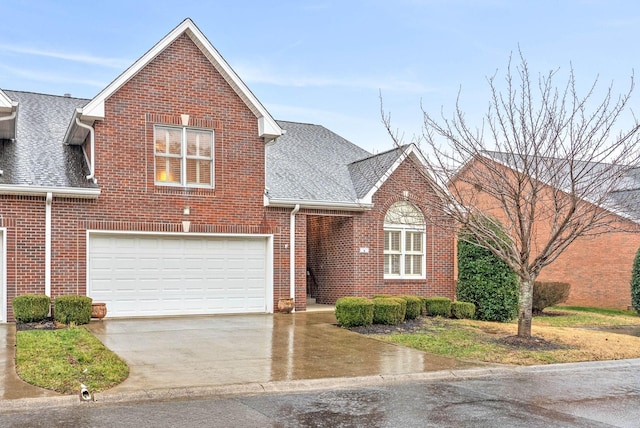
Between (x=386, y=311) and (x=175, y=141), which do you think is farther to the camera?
(x=175, y=141)

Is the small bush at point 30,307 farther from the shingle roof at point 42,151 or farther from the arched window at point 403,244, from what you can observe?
the arched window at point 403,244

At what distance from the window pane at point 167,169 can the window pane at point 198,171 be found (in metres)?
Result: 0.31

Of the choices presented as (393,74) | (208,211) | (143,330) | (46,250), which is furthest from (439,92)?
(46,250)

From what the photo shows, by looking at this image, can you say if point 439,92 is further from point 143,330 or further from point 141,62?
point 143,330

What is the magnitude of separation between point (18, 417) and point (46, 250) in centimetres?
936

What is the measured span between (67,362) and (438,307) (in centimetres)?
1088

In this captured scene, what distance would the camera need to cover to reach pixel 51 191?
15727 mm

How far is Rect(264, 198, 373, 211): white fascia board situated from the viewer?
18.5 meters

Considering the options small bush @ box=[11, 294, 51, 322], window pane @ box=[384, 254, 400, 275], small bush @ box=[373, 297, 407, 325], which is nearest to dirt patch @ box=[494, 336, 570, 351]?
small bush @ box=[373, 297, 407, 325]

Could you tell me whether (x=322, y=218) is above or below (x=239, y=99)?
below

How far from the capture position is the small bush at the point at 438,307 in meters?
18.2

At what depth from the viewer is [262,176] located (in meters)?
18.7

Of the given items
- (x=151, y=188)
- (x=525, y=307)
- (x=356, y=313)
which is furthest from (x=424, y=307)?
(x=151, y=188)

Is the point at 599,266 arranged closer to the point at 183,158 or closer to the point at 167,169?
the point at 183,158
